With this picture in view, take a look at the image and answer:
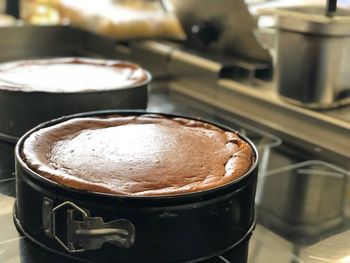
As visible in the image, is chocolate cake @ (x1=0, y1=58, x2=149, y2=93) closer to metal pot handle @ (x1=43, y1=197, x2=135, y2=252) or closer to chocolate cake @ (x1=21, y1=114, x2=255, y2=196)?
chocolate cake @ (x1=21, y1=114, x2=255, y2=196)

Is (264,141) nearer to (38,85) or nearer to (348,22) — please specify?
(348,22)

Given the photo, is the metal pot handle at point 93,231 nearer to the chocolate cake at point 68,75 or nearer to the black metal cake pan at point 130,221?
the black metal cake pan at point 130,221

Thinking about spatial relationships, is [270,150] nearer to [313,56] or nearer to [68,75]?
[313,56]

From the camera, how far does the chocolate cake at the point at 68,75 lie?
1146 millimetres

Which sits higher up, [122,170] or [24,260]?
[122,170]

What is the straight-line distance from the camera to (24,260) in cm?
77

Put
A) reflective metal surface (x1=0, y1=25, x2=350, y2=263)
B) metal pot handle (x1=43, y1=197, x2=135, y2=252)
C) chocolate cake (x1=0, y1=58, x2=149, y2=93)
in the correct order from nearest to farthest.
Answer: metal pot handle (x1=43, y1=197, x2=135, y2=252), reflective metal surface (x1=0, y1=25, x2=350, y2=263), chocolate cake (x1=0, y1=58, x2=149, y2=93)

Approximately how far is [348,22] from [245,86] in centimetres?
34

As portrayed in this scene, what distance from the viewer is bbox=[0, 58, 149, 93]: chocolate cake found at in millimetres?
1146

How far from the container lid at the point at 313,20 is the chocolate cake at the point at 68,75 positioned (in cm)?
33

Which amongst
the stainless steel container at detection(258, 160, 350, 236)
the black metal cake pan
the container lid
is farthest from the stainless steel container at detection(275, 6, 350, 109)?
the black metal cake pan

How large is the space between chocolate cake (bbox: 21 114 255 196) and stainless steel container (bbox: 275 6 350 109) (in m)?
0.35

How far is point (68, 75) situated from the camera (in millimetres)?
1252

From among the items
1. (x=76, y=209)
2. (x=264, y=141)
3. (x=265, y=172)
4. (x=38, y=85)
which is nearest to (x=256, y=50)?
(x=264, y=141)
